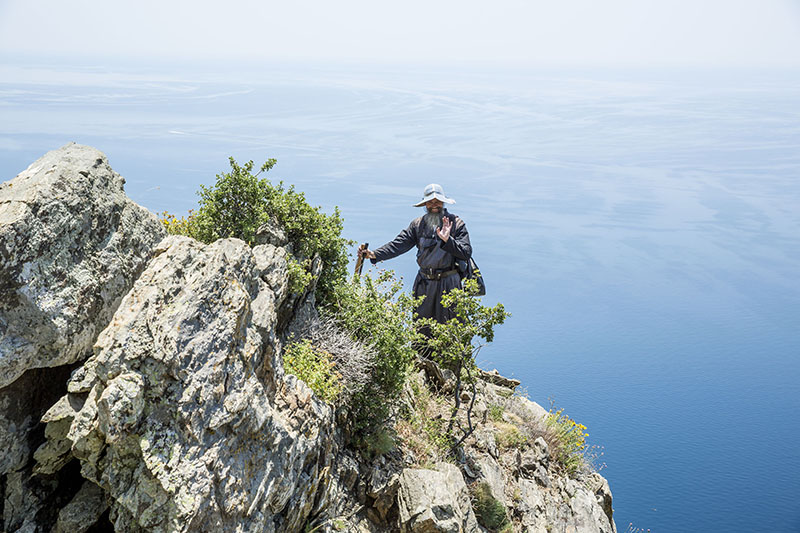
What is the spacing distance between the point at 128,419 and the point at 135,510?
74 centimetres

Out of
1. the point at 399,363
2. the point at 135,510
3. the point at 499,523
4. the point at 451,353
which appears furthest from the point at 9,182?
the point at 499,523

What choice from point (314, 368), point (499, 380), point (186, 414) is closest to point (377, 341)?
point (314, 368)

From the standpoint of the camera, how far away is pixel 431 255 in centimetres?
1073

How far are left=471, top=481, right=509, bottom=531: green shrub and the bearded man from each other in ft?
9.72

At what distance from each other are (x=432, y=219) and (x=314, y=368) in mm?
3984

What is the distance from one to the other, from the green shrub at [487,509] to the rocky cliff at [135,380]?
2.24 metres


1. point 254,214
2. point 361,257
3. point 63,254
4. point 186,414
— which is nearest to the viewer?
point 186,414

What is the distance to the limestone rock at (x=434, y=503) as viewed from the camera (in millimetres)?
7680

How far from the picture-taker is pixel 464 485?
8.41 meters

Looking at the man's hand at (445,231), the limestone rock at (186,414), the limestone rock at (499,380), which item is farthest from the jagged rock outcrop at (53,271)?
the limestone rock at (499,380)

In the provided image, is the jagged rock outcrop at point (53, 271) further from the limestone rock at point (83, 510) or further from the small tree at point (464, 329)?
the small tree at point (464, 329)

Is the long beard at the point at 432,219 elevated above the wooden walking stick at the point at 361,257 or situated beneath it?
elevated above

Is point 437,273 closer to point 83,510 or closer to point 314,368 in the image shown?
point 314,368

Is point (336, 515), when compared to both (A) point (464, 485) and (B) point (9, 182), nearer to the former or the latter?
(A) point (464, 485)
